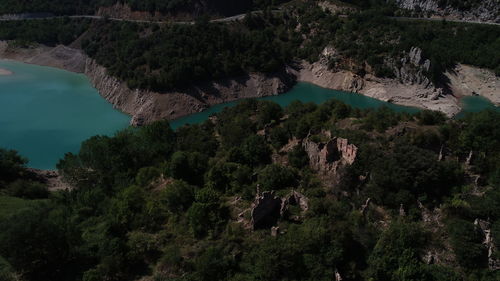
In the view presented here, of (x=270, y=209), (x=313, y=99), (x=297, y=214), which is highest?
(x=270, y=209)

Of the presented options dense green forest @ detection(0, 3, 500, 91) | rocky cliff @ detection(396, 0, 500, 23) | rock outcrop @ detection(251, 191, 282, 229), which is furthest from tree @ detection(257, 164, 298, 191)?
rocky cliff @ detection(396, 0, 500, 23)

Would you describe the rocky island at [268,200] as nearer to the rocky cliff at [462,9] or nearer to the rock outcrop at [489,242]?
the rock outcrop at [489,242]

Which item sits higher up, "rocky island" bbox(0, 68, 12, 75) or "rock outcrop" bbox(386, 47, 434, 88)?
"rock outcrop" bbox(386, 47, 434, 88)

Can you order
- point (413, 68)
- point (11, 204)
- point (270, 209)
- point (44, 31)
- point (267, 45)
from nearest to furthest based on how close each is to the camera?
1. point (270, 209)
2. point (11, 204)
3. point (413, 68)
4. point (267, 45)
5. point (44, 31)

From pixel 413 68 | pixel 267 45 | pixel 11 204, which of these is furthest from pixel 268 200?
pixel 267 45

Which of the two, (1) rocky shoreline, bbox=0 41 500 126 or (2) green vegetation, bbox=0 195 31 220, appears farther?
(1) rocky shoreline, bbox=0 41 500 126

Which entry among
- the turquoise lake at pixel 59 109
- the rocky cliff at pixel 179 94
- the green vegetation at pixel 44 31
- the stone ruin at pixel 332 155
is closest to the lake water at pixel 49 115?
the turquoise lake at pixel 59 109

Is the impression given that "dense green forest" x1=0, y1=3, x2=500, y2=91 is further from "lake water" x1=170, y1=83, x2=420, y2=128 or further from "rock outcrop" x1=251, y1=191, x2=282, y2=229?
"rock outcrop" x1=251, y1=191, x2=282, y2=229

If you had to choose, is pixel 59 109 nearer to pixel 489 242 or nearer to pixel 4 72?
pixel 4 72
